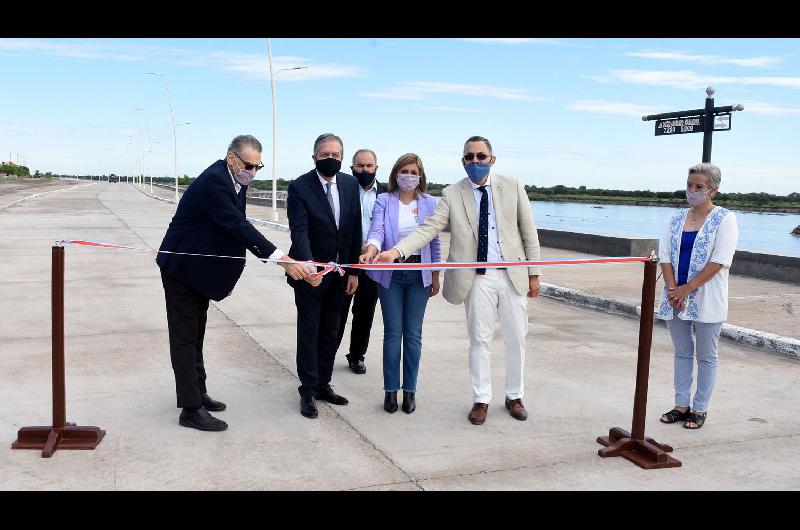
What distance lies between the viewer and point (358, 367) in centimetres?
616

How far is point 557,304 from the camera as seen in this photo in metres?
9.84

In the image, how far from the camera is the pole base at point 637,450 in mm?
4113

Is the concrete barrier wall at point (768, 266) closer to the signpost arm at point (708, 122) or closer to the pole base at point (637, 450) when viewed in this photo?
the signpost arm at point (708, 122)

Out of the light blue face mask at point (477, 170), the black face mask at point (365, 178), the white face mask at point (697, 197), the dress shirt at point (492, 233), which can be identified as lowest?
the dress shirt at point (492, 233)

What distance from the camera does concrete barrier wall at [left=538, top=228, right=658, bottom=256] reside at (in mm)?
14867

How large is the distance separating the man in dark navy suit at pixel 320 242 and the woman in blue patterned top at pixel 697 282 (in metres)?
2.21

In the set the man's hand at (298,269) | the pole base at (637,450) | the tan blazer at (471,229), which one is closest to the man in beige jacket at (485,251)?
the tan blazer at (471,229)

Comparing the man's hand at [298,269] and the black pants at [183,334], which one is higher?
the man's hand at [298,269]

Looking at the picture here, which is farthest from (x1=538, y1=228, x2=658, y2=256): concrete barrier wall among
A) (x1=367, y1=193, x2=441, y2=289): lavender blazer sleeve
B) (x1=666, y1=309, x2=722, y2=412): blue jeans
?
(x1=367, y1=193, x2=441, y2=289): lavender blazer sleeve

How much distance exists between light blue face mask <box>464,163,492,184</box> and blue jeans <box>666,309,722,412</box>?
159 cm

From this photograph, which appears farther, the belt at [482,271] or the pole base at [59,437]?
the belt at [482,271]

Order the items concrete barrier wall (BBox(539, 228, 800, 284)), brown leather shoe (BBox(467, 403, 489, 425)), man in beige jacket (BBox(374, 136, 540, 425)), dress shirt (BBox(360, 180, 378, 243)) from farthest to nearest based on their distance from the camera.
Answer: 1. concrete barrier wall (BBox(539, 228, 800, 284))
2. dress shirt (BBox(360, 180, 378, 243))
3. man in beige jacket (BBox(374, 136, 540, 425))
4. brown leather shoe (BBox(467, 403, 489, 425))

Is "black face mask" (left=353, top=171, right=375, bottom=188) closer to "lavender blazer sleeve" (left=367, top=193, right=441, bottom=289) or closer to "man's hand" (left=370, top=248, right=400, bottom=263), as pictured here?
"lavender blazer sleeve" (left=367, top=193, right=441, bottom=289)
